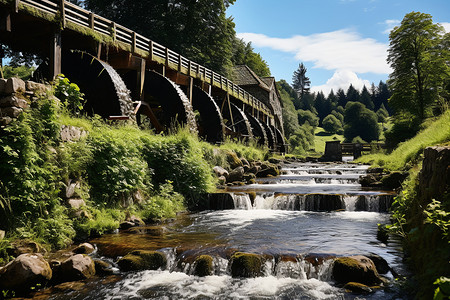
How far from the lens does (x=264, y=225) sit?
7.70 metres

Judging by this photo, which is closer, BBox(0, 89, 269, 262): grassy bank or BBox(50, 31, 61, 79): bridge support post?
BBox(0, 89, 269, 262): grassy bank

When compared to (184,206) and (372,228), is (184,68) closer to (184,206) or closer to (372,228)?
(184,206)

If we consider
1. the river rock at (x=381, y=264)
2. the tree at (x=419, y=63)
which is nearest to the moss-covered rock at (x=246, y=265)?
the river rock at (x=381, y=264)

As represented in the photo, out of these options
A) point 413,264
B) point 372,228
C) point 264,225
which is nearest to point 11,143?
point 264,225

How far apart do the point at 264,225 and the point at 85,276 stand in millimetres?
3951

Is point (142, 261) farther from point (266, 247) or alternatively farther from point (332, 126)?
point (332, 126)

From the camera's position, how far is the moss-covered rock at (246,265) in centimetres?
504

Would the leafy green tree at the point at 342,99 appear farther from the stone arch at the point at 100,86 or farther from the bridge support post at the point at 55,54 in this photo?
the bridge support post at the point at 55,54

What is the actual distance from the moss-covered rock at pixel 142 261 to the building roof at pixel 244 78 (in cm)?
3429

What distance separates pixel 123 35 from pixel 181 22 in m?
14.3

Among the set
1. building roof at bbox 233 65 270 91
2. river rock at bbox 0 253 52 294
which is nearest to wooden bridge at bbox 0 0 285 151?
river rock at bbox 0 253 52 294

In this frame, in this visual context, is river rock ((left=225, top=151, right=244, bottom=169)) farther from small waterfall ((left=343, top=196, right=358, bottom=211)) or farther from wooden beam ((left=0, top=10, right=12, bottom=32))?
wooden beam ((left=0, top=10, right=12, bottom=32))

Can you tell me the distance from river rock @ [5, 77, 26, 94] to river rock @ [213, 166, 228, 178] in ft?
26.2

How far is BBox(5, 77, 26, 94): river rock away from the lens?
585 centimetres
